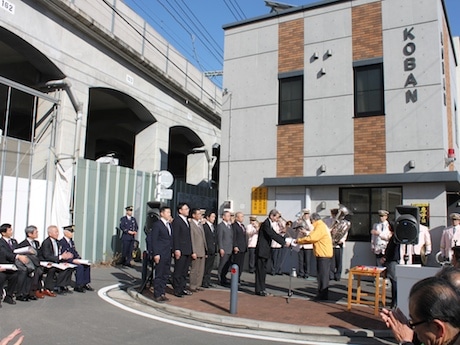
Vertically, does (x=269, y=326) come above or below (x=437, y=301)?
below

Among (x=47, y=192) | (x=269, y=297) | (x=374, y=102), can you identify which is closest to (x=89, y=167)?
(x=47, y=192)

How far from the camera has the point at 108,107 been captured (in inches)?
766

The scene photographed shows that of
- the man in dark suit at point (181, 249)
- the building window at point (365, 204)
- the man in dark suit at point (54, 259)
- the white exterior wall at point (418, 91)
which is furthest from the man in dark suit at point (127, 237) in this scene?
the white exterior wall at point (418, 91)

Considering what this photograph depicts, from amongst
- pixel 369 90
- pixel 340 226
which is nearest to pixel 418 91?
pixel 369 90

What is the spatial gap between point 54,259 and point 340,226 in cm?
714

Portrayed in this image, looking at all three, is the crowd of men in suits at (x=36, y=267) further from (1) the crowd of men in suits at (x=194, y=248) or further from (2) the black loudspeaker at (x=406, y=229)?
(2) the black loudspeaker at (x=406, y=229)

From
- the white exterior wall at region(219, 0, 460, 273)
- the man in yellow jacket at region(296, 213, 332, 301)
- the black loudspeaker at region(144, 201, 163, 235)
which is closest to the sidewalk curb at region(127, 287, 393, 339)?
the man in yellow jacket at region(296, 213, 332, 301)

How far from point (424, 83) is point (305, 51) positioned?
12.3 feet

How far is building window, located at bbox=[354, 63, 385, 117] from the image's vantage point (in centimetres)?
1232

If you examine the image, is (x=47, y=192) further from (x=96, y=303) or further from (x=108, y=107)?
(x=108, y=107)

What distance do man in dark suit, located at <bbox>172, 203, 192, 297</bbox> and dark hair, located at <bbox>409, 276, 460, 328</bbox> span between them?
7324 mm

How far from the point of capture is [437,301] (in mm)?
1806

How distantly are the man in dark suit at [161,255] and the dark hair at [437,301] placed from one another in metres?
6.88

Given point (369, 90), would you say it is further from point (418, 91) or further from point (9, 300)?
point (9, 300)
